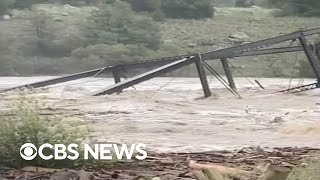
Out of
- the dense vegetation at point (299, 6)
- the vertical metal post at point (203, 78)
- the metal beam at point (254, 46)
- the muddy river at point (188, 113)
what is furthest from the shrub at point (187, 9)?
the vertical metal post at point (203, 78)

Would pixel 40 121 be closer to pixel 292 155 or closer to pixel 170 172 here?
pixel 170 172

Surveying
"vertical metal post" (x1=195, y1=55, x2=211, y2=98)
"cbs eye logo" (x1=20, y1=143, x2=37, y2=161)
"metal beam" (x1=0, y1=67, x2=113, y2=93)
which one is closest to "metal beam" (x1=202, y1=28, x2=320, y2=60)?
"vertical metal post" (x1=195, y1=55, x2=211, y2=98)

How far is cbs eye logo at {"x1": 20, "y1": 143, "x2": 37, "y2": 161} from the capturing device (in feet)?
13.4

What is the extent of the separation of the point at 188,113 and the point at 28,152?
11.8ft

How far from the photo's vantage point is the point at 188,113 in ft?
24.9

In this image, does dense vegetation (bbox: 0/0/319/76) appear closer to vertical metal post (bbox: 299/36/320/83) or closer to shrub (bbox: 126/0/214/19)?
shrub (bbox: 126/0/214/19)

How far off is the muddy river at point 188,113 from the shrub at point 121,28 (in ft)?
3.13

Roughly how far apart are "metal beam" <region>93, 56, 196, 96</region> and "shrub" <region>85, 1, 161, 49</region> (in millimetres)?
1961

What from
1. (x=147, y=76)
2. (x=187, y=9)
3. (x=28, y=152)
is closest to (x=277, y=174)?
(x=28, y=152)

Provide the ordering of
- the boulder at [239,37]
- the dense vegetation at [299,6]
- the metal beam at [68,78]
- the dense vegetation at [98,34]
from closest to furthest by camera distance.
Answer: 1. the metal beam at [68,78]
2. the dense vegetation at [98,34]
3. the dense vegetation at [299,6]
4. the boulder at [239,37]

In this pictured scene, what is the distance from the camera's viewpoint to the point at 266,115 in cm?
750

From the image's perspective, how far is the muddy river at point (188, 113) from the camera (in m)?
5.80

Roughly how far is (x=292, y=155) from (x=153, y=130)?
1749 millimetres

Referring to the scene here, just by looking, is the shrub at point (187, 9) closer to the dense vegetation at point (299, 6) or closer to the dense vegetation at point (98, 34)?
the dense vegetation at point (98, 34)
